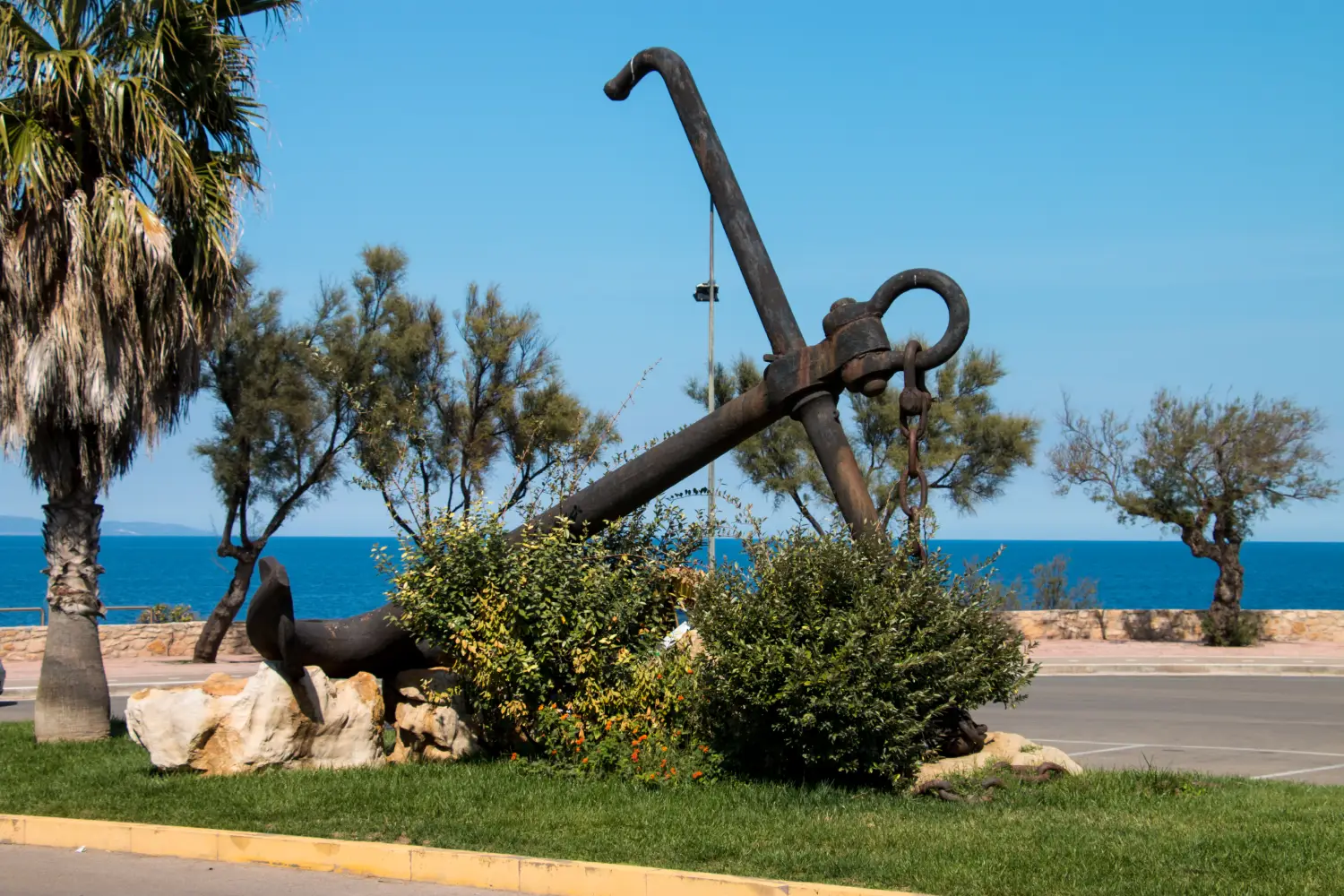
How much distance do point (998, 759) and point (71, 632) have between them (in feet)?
25.8

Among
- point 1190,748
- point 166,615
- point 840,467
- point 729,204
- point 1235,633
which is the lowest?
point 1190,748

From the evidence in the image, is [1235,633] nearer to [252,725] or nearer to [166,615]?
[166,615]

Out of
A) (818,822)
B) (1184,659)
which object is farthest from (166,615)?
(818,822)

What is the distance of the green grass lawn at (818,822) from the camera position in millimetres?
6094

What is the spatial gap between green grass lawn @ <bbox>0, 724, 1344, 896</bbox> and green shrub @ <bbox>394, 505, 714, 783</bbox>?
0.41 m

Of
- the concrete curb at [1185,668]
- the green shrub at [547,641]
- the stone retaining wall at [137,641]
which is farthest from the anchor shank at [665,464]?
the stone retaining wall at [137,641]

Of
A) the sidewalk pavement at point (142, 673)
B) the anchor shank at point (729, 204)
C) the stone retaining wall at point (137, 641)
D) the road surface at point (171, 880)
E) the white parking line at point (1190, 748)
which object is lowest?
the road surface at point (171, 880)

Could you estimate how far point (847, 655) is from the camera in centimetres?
764

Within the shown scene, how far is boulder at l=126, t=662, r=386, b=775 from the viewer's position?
9.16 metres

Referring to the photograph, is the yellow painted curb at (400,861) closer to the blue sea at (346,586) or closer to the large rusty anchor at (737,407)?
the large rusty anchor at (737,407)

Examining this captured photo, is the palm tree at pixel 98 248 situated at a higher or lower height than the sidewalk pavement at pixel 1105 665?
higher

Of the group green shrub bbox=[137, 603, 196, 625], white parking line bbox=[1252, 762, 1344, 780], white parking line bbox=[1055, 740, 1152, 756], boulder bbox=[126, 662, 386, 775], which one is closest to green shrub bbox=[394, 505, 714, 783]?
boulder bbox=[126, 662, 386, 775]

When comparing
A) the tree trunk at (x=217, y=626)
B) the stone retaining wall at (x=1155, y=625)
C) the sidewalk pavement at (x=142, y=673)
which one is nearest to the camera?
the sidewalk pavement at (x=142, y=673)

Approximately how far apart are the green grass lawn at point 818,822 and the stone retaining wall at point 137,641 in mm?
14745
